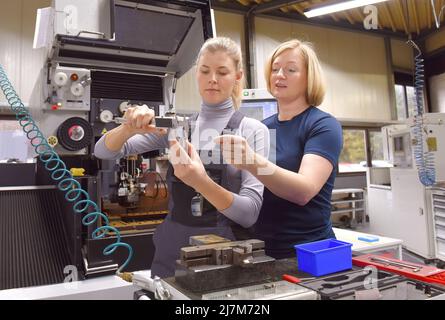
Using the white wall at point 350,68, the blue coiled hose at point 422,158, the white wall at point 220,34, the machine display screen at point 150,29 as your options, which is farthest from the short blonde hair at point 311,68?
the white wall at point 350,68

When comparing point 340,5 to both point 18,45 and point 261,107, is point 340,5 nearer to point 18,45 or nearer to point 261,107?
point 261,107

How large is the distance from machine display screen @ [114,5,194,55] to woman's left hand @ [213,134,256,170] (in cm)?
88

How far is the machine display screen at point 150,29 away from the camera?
1326mm

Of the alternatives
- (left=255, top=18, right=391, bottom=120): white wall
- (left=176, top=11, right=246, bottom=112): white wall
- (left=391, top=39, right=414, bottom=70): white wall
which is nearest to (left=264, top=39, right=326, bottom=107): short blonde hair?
(left=176, top=11, right=246, bottom=112): white wall

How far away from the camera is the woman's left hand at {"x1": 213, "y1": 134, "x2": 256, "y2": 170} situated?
0.65 m

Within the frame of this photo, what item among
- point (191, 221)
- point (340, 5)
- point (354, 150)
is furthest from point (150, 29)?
point (354, 150)

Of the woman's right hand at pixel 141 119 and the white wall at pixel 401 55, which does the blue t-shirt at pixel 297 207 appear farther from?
the white wall at pixel 401 55

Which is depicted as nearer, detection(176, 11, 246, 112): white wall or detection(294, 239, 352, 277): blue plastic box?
detection(294, 239, 352, 277): blue plastic box

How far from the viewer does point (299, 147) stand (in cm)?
92

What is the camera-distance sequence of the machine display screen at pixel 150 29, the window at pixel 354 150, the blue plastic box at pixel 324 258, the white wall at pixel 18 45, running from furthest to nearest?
1. the window at pixel 354 150
2. the white wall at pixel 18 45
3. the machine display screen at pixel 150 29
4. the blue plastic box at pixel 324 258

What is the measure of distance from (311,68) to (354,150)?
16.0 ft

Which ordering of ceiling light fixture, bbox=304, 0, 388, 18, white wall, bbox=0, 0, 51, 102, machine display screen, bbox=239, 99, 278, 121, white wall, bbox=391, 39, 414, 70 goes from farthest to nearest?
white wall, bbox=391, 39, 414, 70 < ceiling light fixture, bbox=304, 0, 388, 18 < white wall, bbox=0, 0, 51, 102 < machine display screen, bbox=239, 99, 278, 121

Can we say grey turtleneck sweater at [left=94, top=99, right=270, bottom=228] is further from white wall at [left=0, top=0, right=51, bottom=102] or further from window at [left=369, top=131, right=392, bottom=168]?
window at [left=369, top=131, right=392, bottom=168]
